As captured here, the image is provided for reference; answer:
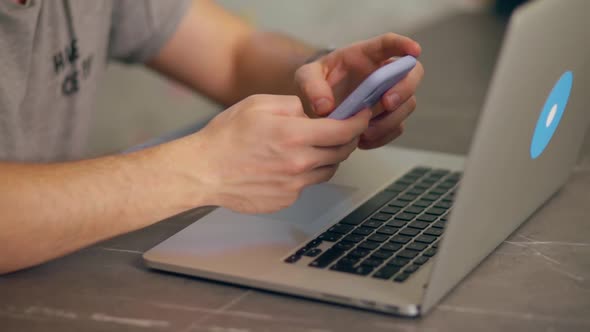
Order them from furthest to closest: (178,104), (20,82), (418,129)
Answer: (178,104)
(418,129)
(20,82)

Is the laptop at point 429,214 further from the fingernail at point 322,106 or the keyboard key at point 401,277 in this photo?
the fingernail at point 322,106

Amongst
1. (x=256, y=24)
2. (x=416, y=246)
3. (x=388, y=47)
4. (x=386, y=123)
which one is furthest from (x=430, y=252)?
(x=256, y=24)

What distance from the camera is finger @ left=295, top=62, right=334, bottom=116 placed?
88 centimetres

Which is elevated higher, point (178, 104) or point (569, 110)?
point (569, 110)

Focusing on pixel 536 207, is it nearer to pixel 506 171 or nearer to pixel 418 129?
pixel 506 171

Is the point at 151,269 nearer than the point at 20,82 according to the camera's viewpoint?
Yes

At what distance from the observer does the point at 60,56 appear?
1150 millimetres

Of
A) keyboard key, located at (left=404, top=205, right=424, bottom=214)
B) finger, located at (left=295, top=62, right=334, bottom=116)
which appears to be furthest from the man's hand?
keyboard key, located at (left=404, top=205, right=424, bottom=214)

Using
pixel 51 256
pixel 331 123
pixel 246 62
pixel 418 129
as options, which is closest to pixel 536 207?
pixel 331 123

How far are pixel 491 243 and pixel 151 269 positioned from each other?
1.08 ft

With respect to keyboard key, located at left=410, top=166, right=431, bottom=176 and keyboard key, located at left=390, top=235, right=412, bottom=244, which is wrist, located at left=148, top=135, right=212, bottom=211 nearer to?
keyboard key, located at left=390, top=235, right=412, bottom=244

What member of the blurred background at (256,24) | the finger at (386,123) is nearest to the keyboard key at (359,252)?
the finger at (386,123)

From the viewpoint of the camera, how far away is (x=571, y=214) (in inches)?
36.6

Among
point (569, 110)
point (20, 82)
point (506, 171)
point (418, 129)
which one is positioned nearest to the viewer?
point (506, 171)
